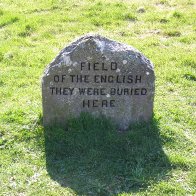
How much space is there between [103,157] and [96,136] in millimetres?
412

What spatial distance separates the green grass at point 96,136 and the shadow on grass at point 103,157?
13 mm

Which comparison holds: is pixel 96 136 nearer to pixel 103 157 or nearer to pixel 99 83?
pixel 103 157

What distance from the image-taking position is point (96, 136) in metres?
6.79

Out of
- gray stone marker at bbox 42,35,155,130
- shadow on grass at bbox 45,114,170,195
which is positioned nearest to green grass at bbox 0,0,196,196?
shadow on grass at bbox 45,114,170,195

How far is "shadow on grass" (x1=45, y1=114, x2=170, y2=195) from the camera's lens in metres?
6.07

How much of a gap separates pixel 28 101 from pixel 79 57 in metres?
1.73

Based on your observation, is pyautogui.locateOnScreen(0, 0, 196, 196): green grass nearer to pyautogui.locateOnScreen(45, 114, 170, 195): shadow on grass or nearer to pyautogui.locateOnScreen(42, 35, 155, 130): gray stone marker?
pyautogui.locateOnScreen(45, 114, 170, 195): shadow on grass

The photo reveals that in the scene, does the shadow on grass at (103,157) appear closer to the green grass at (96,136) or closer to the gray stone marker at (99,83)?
the green grass at (96,136)

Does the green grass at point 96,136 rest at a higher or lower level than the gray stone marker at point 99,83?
lower

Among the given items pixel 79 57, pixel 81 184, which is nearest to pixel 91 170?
pixel 81 184

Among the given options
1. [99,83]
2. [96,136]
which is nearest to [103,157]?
[96,136]

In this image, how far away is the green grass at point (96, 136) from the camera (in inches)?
239

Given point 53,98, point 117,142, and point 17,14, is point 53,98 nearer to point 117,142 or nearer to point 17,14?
point 117,142

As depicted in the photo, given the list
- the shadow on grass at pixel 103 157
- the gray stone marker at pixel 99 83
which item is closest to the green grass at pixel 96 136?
the shadow on grass at pixel 103 157
